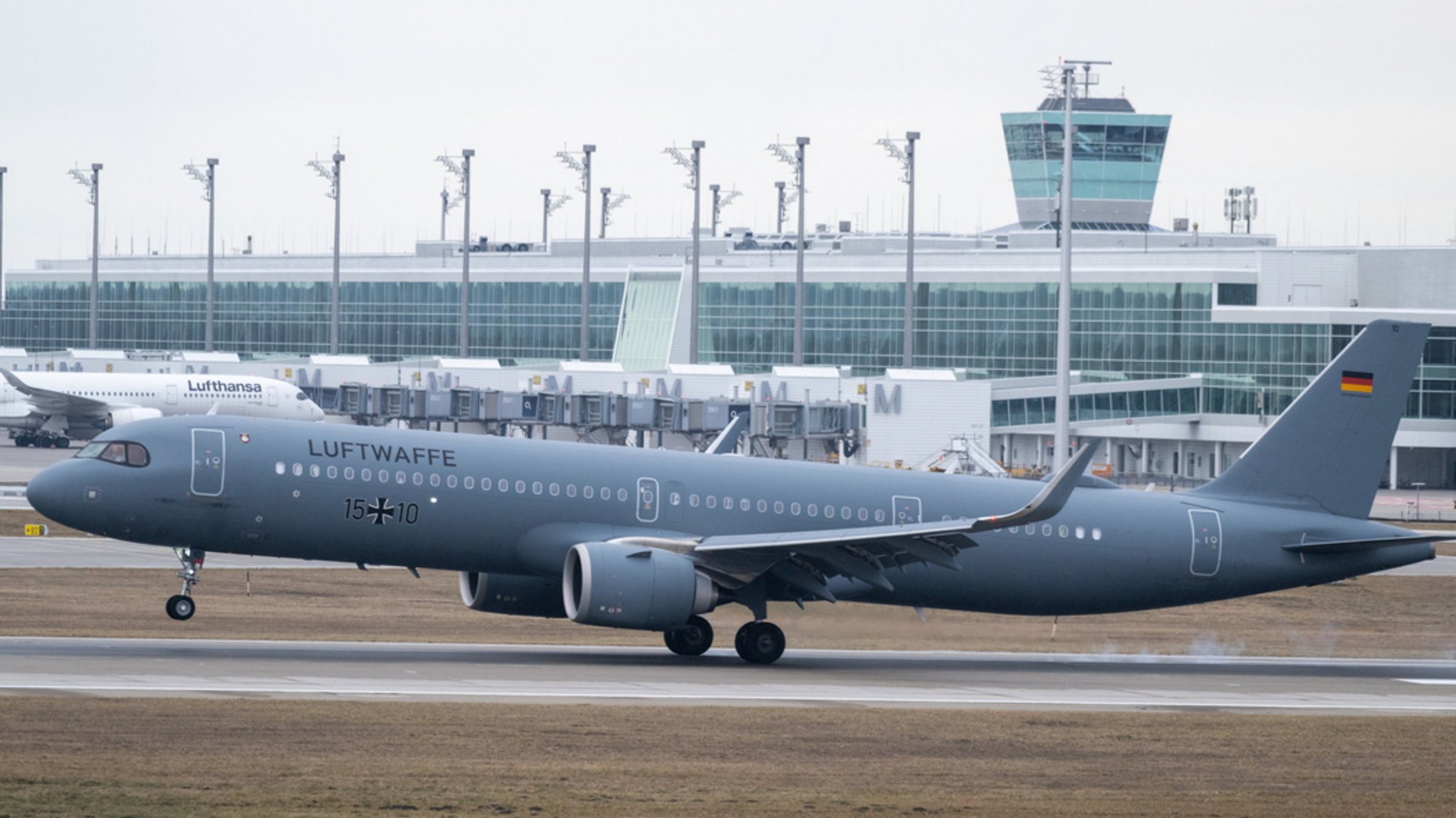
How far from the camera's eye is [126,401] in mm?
105312

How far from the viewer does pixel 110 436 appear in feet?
105

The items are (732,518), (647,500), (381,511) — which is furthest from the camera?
(732,518)

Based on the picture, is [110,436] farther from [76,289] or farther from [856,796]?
[76,289]

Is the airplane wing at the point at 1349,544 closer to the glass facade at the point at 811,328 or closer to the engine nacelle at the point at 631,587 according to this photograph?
the engine nacelle at the point at 631,587

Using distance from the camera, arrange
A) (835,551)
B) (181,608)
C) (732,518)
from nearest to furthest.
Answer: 1. (835,551)
2. (181,608)
3. (732,518)

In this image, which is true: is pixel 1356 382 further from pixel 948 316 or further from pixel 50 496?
pixel 948 316

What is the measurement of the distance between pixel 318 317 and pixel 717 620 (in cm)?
12928

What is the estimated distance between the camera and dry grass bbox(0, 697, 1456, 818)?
19812 millimetres

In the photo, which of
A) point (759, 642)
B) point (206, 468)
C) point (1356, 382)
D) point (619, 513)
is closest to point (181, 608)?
point (206, 468)

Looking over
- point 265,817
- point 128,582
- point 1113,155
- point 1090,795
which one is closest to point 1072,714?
point 1090,795

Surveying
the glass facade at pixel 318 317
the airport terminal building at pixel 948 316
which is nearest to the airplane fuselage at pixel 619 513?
the airport terminal building at pixel 948 316

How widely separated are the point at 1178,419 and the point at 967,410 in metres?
27.8

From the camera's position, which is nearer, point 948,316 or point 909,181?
point 909,181

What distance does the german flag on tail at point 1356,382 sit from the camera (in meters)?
36.9
